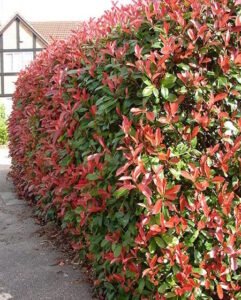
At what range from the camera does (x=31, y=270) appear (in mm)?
3705

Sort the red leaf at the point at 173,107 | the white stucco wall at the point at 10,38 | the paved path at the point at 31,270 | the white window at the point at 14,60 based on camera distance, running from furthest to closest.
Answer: the white window at the point at 14,60
the white stucco wall at the point at 10,38
the paved path at the point at 31,270
the red leaf at the point at 173,107

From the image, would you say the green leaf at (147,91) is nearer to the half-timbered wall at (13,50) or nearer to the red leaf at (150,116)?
the red leaf at (150,116)

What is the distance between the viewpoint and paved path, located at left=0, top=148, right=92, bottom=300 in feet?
10.8

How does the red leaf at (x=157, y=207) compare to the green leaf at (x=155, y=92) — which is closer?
the red leaf at (x=157, y=207)

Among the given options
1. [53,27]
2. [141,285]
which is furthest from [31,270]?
[53,27]

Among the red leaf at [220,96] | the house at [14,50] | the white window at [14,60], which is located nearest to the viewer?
the red leaf at [220,96]

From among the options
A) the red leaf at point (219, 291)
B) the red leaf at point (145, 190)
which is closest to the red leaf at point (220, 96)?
the red leaf at point (145, 190)

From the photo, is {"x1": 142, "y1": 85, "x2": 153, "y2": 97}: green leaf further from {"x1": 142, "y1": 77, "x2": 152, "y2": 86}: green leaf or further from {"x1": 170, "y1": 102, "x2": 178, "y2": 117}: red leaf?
{"x1": 170, "y1": 102, "x2": 178, "y2": 117}: red leaf

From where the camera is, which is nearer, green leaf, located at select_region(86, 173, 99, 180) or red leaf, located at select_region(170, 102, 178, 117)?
red leaf, located at select_region(170, 102, 178, 117)

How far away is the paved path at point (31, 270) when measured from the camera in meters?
3.28

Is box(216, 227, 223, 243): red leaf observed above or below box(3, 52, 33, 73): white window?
below

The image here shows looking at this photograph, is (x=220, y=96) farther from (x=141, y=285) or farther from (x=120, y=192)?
(x=141, y=285)

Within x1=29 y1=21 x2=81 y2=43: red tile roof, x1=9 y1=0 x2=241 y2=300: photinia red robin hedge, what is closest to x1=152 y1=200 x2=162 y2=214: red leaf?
x1=9 y1=0 x2=241 y2=300: photinia red robin hedge

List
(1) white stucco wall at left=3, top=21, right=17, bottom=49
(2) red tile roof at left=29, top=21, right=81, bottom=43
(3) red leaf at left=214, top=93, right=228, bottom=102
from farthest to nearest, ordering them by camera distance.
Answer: (2) red tile roof at left=29, top=21, right=81, bottom=43
(1) white stucco wall at left=3, top=21, right=17, bottom=49
(3) red leaf at left=214, top=93, right=228, bottom=102
